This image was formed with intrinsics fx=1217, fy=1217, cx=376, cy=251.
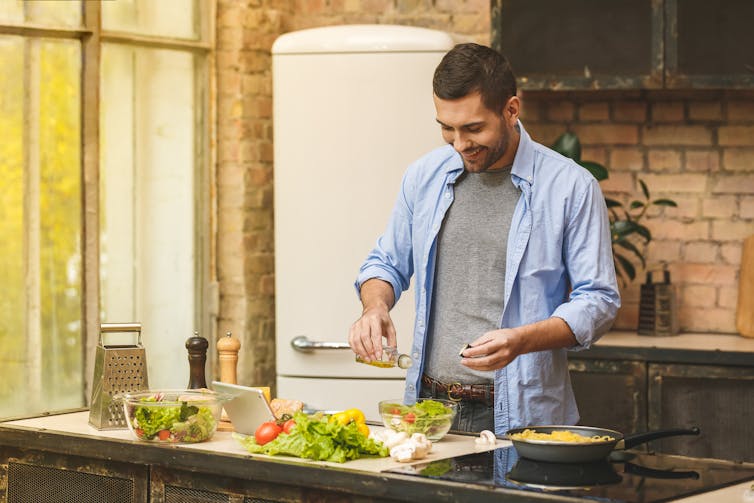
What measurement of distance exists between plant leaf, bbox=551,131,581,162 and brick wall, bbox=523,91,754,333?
35 cm

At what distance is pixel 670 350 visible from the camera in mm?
4352

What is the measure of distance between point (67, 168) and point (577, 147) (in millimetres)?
1950

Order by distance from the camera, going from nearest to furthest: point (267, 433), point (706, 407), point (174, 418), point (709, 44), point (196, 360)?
1. point (267, 433)
2. point (174, 418)
3. point (196, 360)
4. point (706, 407)
5. point (709, 44)

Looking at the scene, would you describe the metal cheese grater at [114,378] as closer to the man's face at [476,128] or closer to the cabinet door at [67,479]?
the cabinet door at [67,479]

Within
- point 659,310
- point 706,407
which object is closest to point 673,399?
point 706,407

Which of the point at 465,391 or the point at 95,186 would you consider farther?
the point at 95,186

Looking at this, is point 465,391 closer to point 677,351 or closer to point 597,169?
point 677,351

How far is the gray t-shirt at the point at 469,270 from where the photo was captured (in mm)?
3105

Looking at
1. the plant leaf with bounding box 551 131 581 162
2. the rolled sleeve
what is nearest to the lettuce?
the rolled sleeve

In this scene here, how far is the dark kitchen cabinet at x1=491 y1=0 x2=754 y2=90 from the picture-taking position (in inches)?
175

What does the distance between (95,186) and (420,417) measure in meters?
→ 2.40

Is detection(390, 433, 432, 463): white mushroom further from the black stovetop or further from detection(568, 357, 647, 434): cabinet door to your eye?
detection(568, 357, 647, 434): cabinet door

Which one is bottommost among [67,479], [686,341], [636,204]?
[67,479]

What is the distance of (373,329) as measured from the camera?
2.96m
